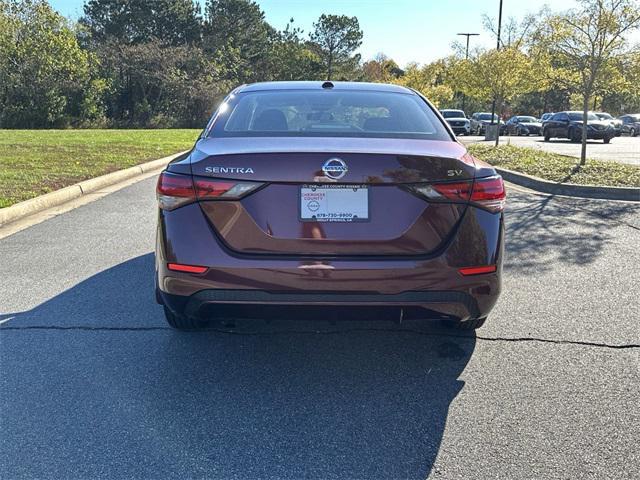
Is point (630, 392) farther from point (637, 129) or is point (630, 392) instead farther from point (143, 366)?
point (637, 129)

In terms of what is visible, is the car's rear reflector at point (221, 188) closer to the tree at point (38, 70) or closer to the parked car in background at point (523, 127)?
the tree at point (38, 70)

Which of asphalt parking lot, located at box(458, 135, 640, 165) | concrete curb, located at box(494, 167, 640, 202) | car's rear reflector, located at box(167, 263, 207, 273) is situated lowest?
asphalt parking lot, located at box(458, 135, 640, 165)

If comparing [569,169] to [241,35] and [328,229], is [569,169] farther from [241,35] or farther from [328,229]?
[241,35]

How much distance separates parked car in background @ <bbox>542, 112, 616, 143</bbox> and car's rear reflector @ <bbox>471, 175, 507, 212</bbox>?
25.9 metres

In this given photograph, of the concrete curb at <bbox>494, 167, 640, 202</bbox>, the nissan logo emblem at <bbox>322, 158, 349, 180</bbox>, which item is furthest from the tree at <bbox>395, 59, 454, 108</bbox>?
the nissan logo emblem at <bbox>322, 158, 349, 180</bbox>

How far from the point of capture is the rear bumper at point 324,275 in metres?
2.71

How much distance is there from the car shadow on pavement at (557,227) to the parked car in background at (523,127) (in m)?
29.3

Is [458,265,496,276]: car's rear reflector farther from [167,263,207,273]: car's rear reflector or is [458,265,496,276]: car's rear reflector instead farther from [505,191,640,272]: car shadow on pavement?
[505,191,640,272]: car shadow on pavement

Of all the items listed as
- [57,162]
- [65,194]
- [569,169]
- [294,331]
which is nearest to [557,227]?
[294,331]

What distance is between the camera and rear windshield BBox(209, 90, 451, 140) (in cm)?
333

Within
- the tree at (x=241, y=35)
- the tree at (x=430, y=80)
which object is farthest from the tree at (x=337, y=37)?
the tree at (x=430, y=80)

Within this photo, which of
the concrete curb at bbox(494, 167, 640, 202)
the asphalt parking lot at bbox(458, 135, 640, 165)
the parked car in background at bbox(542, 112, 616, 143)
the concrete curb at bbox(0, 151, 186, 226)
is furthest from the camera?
the parked car in background at bbox(542, 112, 616, 143)

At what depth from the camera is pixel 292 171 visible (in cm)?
268

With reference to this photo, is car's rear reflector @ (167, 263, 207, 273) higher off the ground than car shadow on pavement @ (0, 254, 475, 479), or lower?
higher
